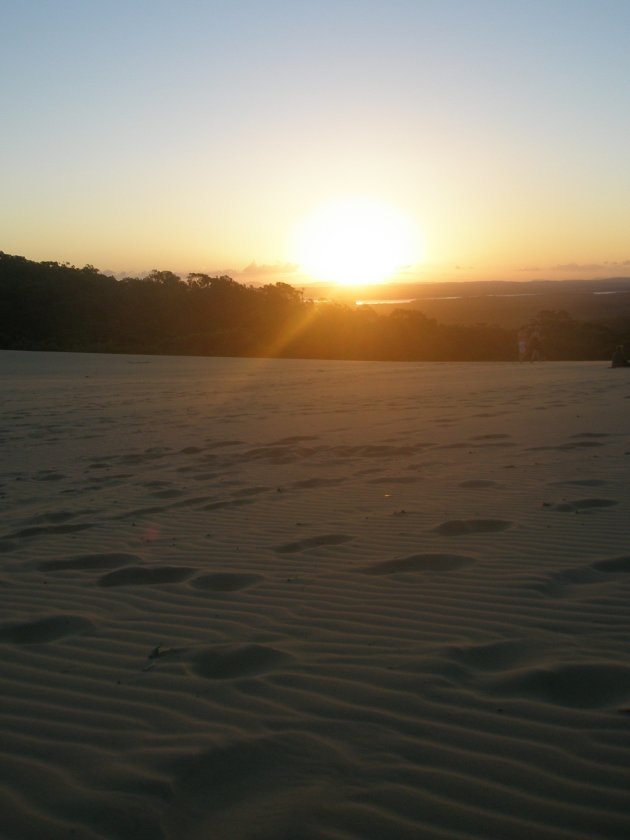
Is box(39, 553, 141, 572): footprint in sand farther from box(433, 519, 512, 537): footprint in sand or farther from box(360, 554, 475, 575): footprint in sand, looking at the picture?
box(433, 519, 512, 537): footprint in sand

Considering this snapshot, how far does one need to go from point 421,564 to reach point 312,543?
0.83 metres

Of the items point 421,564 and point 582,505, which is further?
Result: point 582,505

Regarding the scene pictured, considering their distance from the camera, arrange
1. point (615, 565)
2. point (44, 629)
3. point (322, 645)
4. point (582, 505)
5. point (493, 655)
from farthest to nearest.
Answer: point (582, 505) → point (615, 565) → point (44, 629) → point (322, 645) → point (493, 655)

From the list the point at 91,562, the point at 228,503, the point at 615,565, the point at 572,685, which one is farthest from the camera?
the point at 228,503

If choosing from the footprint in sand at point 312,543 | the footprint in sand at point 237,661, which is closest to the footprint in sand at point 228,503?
the footprint in sand at point 312,543

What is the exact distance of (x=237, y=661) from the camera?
346 cm

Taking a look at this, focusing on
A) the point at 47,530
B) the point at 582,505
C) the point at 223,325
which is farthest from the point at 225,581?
the point at 223,325

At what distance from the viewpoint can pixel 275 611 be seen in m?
4.04

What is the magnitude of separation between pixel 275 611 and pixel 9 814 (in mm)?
1762

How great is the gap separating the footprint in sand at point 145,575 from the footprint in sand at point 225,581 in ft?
0.44

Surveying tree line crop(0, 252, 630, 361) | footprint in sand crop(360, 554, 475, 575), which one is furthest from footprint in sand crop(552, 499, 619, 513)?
tree line crop(0, 252, 630, 361)

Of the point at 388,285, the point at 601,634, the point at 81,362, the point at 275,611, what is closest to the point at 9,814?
the point at 275,611

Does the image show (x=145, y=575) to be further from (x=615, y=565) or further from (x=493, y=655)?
(x=615, y=565)

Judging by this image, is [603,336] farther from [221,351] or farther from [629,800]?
[629,800]
